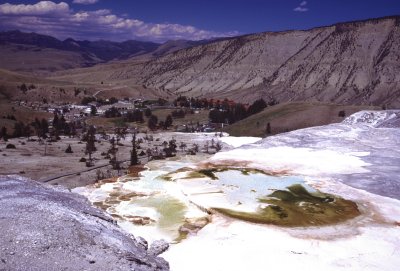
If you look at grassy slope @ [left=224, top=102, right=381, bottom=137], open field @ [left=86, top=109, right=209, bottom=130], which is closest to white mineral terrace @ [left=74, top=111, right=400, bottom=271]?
grassy slope @ [left=224, top=102, right=381, bottom=137]

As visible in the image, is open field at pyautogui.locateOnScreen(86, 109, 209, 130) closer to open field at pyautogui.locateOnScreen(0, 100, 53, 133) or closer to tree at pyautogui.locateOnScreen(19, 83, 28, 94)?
open field at pyautogui.locateOnScreen(0, 100, 53, 133)

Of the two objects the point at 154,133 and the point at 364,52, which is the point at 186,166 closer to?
the point at 154,133

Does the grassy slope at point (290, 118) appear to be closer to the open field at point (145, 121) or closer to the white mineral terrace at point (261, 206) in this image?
the open field at point (145, 121)

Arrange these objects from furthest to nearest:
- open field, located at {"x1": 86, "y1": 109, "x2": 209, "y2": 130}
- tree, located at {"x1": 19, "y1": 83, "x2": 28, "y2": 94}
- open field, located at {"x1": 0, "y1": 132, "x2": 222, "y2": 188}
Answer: tree, located at {"x1": 19, "y1": 83, "x2": 28, "y2": 94}, open field, located at {"x1": 86, "y1": 109, "x2": 209, "y2": 130}, open field, located at {"x1": 0, "y1": 132, "x2": 222, "y2": 188}

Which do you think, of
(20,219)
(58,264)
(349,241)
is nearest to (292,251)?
(349,241)

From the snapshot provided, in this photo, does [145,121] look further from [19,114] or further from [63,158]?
[63,158]

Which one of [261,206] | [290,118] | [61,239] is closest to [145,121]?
[290,118]
